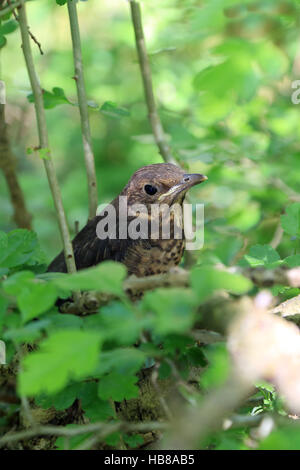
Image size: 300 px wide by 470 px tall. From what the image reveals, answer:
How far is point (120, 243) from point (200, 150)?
0.99 meters

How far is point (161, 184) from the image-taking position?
2924mm

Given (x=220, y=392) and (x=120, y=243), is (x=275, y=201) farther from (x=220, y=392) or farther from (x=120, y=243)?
(x=220, y=392)

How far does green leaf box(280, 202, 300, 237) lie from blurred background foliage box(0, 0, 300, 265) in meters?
0.45

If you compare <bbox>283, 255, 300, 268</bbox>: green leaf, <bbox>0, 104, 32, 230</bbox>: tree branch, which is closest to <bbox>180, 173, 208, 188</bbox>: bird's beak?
<bbox>283, 255, 300, 268</bbox>: green leaf

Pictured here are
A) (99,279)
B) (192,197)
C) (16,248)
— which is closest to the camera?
(99,279)

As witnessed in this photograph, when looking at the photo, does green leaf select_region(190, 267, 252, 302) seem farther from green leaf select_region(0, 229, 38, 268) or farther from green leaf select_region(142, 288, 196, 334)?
green leaf select_region(0, 229, 38, 268)

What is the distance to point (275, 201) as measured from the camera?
159 inches

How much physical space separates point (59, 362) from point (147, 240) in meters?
1.72

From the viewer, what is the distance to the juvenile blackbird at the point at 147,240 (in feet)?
9.33

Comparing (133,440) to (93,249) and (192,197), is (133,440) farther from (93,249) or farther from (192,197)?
(192,197)

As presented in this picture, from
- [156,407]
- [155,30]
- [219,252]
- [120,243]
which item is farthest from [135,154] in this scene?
[156,407]

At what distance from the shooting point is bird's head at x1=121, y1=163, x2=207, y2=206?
289cm

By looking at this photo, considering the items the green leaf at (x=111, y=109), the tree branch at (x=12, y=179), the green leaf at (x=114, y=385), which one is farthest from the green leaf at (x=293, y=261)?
the tree branch at (x=12, y=179)

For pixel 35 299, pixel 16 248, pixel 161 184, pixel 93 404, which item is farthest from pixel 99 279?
pixel 161 184
